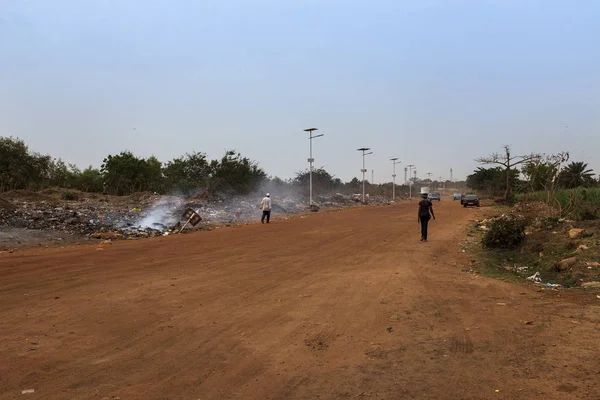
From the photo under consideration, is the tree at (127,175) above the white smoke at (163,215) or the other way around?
above

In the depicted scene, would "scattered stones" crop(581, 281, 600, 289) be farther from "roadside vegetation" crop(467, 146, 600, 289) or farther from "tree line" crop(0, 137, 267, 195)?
"tree line" crop(0, 137, 267, 195)

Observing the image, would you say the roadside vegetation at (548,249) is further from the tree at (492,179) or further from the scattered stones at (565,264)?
the tree at (492,179)

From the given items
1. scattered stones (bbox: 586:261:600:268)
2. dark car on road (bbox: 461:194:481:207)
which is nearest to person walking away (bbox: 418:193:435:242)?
scattered stones (bbox: 586:261:600:268)

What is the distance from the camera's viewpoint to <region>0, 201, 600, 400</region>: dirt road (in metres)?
4.25

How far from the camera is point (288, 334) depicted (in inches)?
228

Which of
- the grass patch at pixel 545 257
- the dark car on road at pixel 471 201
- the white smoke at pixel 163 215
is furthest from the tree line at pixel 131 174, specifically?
the grass patch at pixel 545 257

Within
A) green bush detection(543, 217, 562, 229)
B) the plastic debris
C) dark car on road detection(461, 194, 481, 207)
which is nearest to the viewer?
the plastic debris

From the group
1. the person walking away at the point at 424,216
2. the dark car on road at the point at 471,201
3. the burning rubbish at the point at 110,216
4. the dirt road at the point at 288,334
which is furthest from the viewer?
the dark car on road at the point at 471,201

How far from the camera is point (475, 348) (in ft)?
17.1

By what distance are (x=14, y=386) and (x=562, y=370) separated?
5419 millimetres

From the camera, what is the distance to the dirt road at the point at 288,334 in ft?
13.9

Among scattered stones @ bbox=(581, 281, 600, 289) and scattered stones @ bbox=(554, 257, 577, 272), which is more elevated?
scattered stones @ bbox=(554, 257, 577, 272)

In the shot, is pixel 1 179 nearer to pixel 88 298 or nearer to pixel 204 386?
pixel 88 298

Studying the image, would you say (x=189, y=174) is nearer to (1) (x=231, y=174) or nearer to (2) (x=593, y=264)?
(1) (x=231, y=174)
